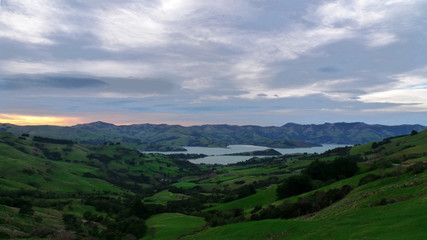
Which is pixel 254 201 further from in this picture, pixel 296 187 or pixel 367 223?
pixel 367 223

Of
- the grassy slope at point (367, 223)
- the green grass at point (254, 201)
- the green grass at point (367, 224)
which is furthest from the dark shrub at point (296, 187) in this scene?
the grassy slope at point (367, 223)

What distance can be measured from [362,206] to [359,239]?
17.4m

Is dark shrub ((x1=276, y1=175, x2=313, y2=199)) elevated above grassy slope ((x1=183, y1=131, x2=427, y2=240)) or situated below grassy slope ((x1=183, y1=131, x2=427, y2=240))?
below

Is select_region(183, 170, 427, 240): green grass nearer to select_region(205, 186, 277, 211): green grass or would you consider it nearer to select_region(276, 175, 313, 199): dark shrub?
select_region(276, 175, 313, 199): dark shrub

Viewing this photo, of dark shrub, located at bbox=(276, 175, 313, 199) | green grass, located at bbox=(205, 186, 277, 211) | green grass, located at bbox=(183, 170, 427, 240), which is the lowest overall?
green grass, located at bbox=(205, 186, 277, 211)

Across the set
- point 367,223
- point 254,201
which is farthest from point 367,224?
point 254,201

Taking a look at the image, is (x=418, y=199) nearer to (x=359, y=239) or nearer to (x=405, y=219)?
(x=405, y=219)

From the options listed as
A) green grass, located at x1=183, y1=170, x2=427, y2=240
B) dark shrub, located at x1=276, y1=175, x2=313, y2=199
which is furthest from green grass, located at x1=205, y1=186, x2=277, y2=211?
green grass, located at x1=183, y1=170, x2=427, y2=240

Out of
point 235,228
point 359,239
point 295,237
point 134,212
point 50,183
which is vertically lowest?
point 50,183

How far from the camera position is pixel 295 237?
1070 inches

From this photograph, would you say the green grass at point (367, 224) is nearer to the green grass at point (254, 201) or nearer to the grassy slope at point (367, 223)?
the grassy slope at point (367, 223)

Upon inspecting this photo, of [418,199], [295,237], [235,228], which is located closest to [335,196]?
[418,199]

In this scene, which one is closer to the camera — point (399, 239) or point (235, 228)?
point (399, 239)

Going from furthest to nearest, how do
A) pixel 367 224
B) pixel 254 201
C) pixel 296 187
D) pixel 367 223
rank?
pixel 254 201 → pixel 296 187 → pixel 367 223 → pixel 367 224
